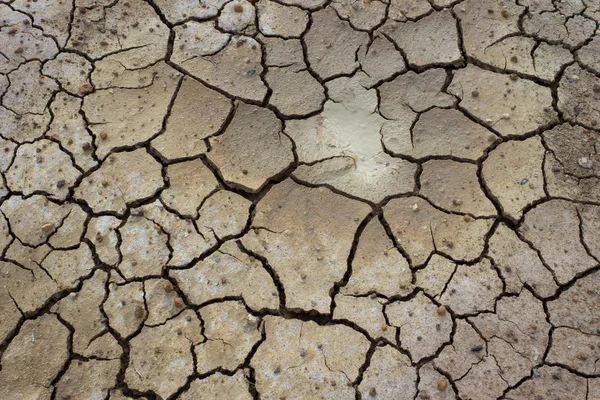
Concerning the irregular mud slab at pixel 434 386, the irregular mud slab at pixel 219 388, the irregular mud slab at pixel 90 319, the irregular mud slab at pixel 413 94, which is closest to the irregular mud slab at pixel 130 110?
the irregular mud slab at pixel 90 319

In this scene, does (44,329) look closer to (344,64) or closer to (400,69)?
(344,64)

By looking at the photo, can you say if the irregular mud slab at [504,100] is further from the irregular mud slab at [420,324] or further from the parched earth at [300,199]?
the irregular mud slab at [420,324]

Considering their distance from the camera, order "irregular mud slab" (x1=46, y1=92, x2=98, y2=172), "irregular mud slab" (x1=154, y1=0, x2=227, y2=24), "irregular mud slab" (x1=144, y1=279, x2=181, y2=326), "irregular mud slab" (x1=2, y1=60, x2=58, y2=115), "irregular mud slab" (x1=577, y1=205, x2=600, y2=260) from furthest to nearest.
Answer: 1. "irregular mud slab" (x1=154, y1=0, x2=227, y2=24)
2. "irregular mud slab" (x1=2, y1=60, x2=58, y2=115)
3. "irregular mud slab" (x1=46, y1=92, x2=98, y2=172)
4. "irregular mud slab" (x1=577, y1=205, x2=600, y2=260)
5. "irregular mud slab" (x1=144, y1=279, x2=181, y2=326)

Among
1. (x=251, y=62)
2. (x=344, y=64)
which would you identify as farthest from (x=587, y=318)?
(x=251, y=62)

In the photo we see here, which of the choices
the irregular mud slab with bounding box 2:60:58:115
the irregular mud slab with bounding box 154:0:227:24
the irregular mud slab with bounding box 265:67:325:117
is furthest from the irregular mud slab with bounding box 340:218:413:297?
the irregular mud slab with bounding box 2:60:58:115

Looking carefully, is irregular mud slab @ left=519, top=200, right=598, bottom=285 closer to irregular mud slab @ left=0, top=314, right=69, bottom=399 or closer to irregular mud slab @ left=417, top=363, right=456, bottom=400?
irregular mud slab @ left=417, top=363, right=456, bottom=400

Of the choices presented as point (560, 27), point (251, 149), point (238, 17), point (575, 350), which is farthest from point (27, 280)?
point (560, 27)
